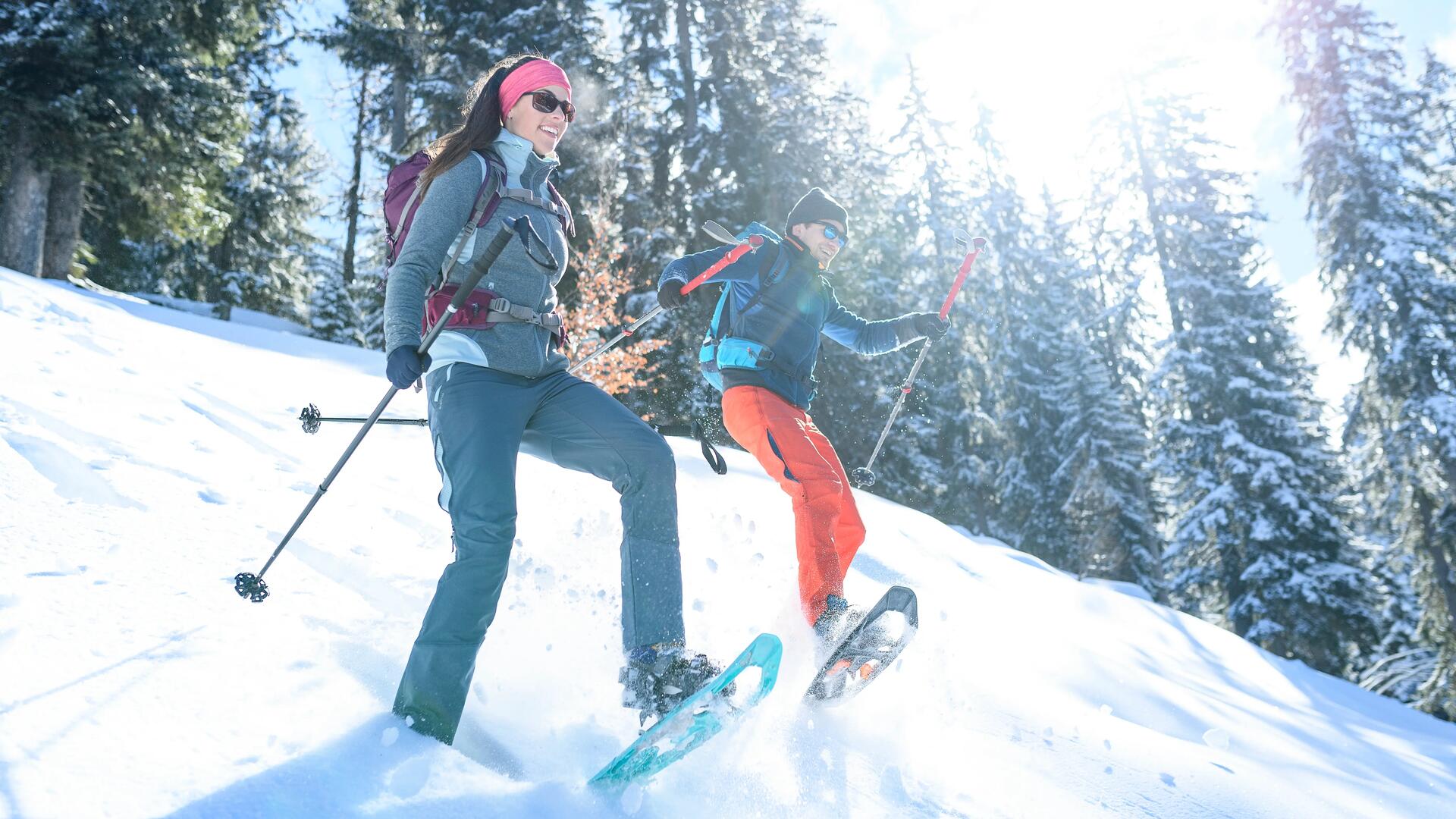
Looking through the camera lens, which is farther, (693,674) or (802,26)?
(802,26)

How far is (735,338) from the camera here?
4012 mm

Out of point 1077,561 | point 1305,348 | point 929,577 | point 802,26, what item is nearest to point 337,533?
point 929,577

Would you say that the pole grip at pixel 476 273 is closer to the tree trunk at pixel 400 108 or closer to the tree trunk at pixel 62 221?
the tree trunk at pixel 62 221

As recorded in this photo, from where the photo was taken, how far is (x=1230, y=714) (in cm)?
493

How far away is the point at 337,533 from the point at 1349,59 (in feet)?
68.2

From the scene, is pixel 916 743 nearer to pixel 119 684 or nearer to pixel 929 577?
pixel 119 684

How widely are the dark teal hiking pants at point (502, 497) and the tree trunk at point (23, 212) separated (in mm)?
12801

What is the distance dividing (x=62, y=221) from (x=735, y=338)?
44.9 ft

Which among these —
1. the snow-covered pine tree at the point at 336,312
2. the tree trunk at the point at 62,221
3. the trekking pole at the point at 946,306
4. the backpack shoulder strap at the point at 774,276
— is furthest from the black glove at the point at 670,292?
the snow-covered pine tree at the point at 336,312

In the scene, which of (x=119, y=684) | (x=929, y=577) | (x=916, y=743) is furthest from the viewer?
(x=929, y=577)

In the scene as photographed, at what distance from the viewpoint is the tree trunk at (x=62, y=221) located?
486 inches

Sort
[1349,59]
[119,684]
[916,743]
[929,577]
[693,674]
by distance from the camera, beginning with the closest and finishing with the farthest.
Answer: [119,684], [693,674], [916,743], [929,577], [1349,59]

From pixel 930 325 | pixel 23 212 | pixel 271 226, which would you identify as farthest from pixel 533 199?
pixel 271 226

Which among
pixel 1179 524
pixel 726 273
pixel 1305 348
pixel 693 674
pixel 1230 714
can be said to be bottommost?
pixel 1179 524
